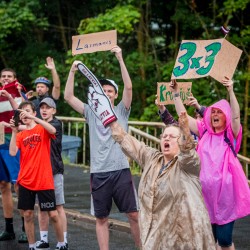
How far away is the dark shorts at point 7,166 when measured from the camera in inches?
424

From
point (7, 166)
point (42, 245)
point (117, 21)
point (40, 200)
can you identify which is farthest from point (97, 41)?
point (117, 21)

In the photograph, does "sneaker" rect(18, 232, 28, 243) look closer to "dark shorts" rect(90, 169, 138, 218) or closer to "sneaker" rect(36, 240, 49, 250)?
"sneaker" rect(36, 240, 49, 250)

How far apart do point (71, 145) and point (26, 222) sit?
9.71 meters

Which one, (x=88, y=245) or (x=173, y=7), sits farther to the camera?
(x=173, y=7)

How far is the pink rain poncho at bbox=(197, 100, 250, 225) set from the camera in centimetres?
816

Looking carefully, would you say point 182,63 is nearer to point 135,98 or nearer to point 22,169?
point 22,169

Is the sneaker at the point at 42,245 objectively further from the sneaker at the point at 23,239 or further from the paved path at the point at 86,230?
the sneaker at the point at 23,239

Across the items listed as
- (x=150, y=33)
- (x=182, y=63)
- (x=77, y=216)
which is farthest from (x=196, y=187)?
(x=150, y=33)

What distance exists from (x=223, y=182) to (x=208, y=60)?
1110 millimetres

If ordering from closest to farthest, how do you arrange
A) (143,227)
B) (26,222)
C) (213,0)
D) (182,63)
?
(143,227) < (182,63) < (26,222) < (213,0)

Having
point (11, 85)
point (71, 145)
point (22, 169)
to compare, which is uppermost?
point (11, 85)

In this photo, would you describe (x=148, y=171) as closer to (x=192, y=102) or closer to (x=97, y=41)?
(x=192, y=102)

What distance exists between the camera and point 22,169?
9.65 metres

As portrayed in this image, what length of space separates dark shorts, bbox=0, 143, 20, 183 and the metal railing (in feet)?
16.5
